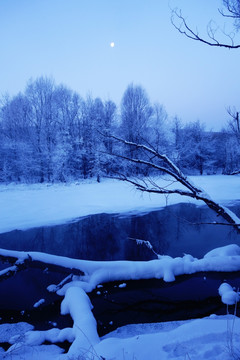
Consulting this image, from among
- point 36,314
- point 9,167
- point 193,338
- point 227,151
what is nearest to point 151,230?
point 36,314

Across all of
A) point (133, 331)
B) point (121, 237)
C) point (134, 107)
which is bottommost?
point (133, 331)

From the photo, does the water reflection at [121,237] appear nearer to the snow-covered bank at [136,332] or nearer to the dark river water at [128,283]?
the dark river water at [128,283]

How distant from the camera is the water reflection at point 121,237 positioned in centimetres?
739

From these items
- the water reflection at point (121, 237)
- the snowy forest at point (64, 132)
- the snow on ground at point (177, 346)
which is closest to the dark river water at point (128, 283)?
the water reflection at point (121, 237)

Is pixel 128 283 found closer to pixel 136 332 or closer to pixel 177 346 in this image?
pixel 136 332

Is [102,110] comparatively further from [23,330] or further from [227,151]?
[23,330]

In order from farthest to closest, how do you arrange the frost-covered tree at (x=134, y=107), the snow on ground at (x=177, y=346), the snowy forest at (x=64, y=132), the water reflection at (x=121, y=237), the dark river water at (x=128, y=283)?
the frost-covered tree at (x=134, y=107) → the snowy forest at (x=64, y=132) → the water reflection at (x=121, y=237) → the dark river water at (x=128, y=283) → the snow on ground at (x=177, y=346)

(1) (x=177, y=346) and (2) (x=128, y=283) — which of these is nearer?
(1) (x=177, y=346)

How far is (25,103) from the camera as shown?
27.6 meters

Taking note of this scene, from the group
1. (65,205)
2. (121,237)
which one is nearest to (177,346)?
(121,237)

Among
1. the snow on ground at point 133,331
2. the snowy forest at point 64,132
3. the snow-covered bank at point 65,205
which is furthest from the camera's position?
the snowy forest at point 64,132

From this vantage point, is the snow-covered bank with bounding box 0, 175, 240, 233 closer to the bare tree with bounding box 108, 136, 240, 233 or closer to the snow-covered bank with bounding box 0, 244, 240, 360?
the snow-covered bank with bounding box 0, 244, 240, 360

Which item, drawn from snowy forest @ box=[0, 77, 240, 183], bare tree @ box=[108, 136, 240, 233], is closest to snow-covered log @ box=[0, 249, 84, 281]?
bare tree @ box=[108, 136, 240, 233]

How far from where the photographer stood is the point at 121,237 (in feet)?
29.1
